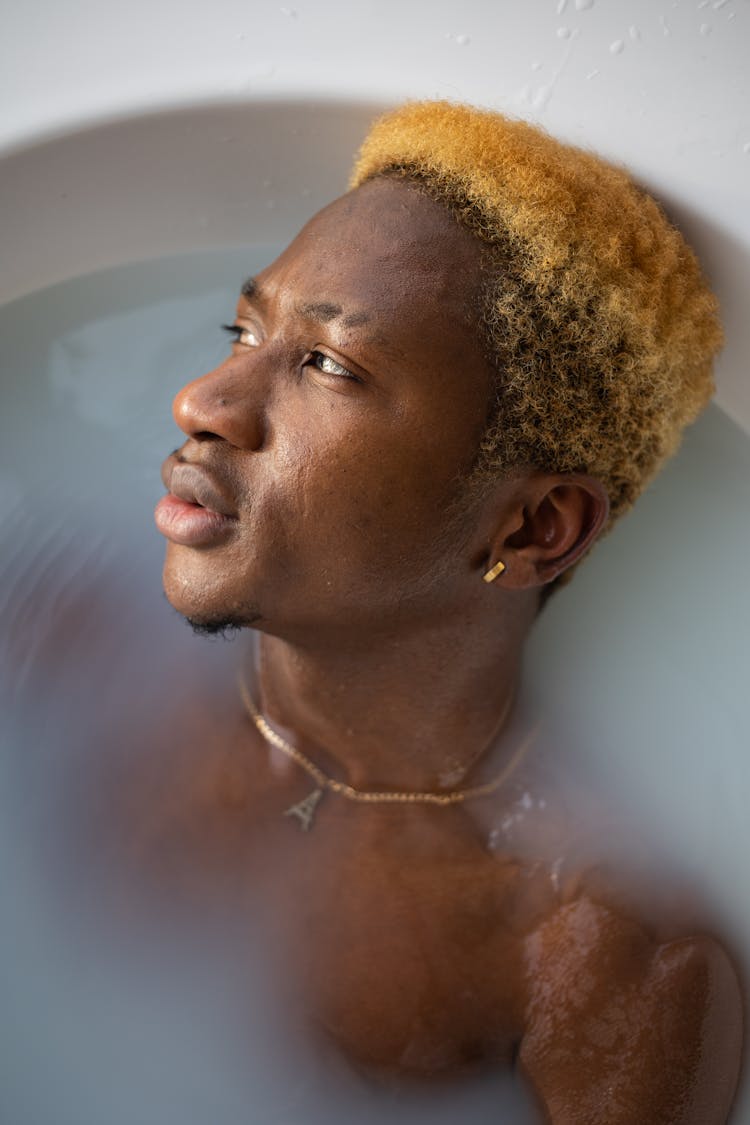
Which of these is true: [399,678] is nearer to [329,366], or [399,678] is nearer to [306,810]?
[306,810]

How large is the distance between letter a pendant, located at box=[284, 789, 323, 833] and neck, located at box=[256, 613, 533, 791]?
40 millimetres

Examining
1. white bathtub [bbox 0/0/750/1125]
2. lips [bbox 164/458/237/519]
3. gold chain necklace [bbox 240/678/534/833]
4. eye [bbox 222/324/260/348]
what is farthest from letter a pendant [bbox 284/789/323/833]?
eye [bbox 222/324/260/348]

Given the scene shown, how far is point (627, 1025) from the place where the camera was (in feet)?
4.05

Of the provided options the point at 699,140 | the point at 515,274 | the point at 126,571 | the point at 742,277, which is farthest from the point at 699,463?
the point at 126,571

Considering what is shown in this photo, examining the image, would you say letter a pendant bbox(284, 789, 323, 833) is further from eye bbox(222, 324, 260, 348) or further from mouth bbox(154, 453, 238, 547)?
eye bbox(222, 324, 260, 348)

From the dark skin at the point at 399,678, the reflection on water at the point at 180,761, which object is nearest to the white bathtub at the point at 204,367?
the reflection on water at the point at 180,761

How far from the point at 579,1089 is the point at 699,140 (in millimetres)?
1122

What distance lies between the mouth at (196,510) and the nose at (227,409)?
0.04 metres

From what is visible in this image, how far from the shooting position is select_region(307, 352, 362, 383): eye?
1104 millimetres

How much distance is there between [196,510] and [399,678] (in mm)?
350

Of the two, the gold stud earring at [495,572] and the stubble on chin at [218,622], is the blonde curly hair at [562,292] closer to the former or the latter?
the gold stud earring at [495,572]

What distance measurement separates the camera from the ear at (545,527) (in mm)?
1213

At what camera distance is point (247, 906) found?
55.2 inches

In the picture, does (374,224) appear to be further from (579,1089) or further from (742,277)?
(579,1089)
